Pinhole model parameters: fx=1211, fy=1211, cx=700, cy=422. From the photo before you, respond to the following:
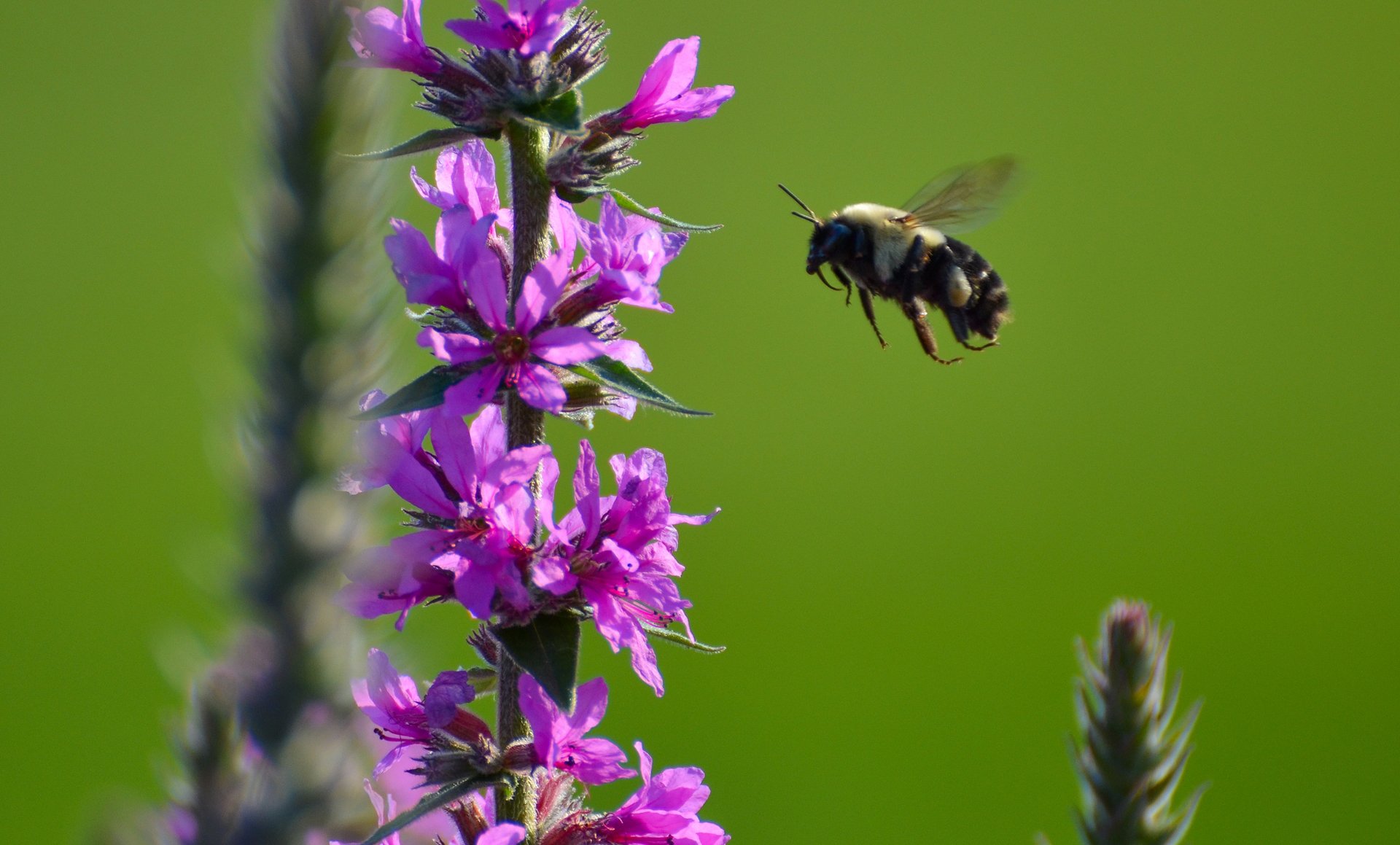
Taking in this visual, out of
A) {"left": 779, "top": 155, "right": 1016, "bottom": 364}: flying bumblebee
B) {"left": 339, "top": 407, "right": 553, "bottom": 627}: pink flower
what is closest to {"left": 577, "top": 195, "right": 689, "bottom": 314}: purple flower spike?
{"left": 339, "top": 407, "right": 553, "bottom": 627}: pink flower

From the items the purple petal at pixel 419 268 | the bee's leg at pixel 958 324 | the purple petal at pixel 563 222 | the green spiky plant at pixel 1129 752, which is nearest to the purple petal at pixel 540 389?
the purple petal at pixel 419 268

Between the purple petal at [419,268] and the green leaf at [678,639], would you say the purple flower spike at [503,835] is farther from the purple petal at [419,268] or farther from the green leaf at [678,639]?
the purple petal at [419,268]

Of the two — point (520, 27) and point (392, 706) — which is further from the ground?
point (520, 27)

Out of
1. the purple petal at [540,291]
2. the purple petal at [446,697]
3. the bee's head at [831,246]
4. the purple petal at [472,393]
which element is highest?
the bee's head at [831,246]

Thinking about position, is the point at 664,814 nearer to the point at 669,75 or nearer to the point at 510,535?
the point at 510,535

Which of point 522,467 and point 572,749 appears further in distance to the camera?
point 572,749

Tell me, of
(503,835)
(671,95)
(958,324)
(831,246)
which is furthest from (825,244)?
(503,835)

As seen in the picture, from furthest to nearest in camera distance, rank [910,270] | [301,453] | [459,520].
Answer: [910,270], [459,520], [301,453]

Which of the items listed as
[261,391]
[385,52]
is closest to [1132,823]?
[261,391]

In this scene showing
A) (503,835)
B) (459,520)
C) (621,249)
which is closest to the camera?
(503,835)
